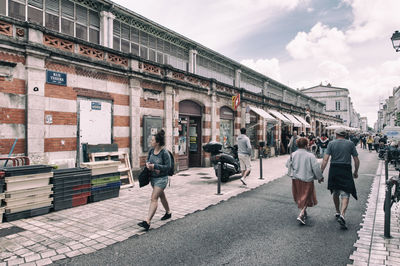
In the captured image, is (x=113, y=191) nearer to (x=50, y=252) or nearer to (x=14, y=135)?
(x=14, y=135)

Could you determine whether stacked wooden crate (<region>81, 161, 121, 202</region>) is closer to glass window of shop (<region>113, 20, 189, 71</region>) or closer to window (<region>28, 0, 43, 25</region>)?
window (<region>28, 0, 43, 25</region>)

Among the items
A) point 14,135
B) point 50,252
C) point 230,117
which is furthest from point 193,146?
point 50,252

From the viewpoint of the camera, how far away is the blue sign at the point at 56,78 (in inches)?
269

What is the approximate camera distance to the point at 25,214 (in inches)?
202

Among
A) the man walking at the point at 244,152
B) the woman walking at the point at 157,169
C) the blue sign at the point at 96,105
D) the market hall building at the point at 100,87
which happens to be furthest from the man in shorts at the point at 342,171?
the blue sign at the point at 96,105

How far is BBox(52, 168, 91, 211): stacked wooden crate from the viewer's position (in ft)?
18.5

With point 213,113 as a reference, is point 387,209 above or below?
below

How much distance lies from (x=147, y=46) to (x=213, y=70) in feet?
18.1

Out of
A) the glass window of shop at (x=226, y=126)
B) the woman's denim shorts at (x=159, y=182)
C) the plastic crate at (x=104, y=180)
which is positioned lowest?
the plastic crate at (x=104, y=180)

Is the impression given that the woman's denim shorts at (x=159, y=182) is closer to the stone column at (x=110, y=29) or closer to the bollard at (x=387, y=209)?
the bollard at (x=387, y=209)

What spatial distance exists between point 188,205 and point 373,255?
3.71m

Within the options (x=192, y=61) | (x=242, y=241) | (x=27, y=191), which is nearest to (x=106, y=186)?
(x=27, y=191)

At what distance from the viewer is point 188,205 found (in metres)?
6.04

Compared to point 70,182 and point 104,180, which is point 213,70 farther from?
point 70,182
